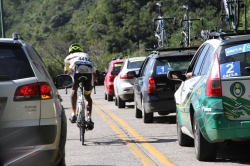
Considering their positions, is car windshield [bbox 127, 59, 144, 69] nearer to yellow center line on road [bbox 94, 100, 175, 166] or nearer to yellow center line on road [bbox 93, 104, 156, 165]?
yellow center line on road [bbox 93, 104, 156, 165]

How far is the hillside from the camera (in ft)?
373

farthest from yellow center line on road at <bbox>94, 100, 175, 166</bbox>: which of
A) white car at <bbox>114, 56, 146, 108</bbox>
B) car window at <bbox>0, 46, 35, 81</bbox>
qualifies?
white car at <bbox>114, 56, 146, 108</bbox>

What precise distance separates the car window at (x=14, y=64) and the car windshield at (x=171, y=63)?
8097mm

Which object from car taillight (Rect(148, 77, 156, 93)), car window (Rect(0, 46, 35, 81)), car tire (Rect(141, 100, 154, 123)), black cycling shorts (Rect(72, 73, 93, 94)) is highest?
car window (Rect(0, 46, 35, 81))

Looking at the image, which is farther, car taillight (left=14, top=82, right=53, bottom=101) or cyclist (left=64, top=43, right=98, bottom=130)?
cyclist (left=64, top=43, right=98, bottom=130)

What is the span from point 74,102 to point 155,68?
2837 millimetres

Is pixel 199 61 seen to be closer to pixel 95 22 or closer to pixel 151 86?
pixel 151 86

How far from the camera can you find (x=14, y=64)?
6695mm

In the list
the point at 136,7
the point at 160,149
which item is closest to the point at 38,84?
the point at 160,149

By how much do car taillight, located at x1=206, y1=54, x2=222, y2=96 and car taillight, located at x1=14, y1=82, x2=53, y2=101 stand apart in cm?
233

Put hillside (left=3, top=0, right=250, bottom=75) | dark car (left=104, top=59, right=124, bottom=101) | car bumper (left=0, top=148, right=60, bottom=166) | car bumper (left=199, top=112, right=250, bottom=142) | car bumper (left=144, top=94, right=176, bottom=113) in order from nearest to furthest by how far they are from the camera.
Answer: car bumper (left=0, top=148, right=60, bottom=166) → car bumper (left=199, top=112, right=250, bottom=142) → car bumper (left=144, top=94, right=176, bottom=113) → dark car (left=104, top=59, right=124, bottom=101) → hillside (left=3, top=0, right=250, bottom=75)

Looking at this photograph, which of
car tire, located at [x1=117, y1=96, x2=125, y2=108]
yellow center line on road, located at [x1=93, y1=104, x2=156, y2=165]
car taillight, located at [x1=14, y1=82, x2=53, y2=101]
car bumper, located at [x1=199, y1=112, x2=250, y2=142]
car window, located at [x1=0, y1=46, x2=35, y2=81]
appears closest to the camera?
car taillight, located at [x1=14, y1=82, x2=53, y2=101]

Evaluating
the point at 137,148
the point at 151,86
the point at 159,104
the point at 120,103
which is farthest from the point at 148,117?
the point at 120,103

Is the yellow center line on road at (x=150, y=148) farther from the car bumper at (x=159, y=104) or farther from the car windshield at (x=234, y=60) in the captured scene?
the car windshield at (x=234, y=60)
